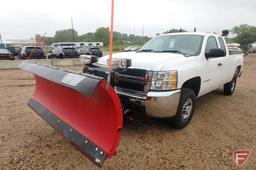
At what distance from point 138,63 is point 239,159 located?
6.81ft

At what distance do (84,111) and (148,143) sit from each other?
3.88 ft

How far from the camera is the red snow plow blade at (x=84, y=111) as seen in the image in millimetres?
2466

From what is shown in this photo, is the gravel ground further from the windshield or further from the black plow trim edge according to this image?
the windshield

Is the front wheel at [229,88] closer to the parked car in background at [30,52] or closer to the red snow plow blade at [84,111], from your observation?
the red snow plow blade at [84,111]

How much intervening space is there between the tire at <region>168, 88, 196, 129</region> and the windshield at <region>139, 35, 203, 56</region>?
2.74 ft

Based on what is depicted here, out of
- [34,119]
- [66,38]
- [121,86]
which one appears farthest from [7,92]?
[66,38]

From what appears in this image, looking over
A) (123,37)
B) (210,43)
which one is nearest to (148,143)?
(210,43)

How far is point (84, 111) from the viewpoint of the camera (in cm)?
318

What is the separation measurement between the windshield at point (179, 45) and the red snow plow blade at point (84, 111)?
7.41 ft

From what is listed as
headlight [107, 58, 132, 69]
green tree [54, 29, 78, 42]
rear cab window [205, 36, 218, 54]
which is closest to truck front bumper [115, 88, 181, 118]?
headlight [107, 58, 132, 69]

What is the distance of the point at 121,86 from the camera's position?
3883 millimetres

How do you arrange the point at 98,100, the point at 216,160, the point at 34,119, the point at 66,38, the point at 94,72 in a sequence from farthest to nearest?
1. the point at 66,38
2. the point at 34,119
3. the point at 94,72
4. the point at 216,160
5. the point at 98,100

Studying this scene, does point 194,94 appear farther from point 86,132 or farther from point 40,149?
point 40,149

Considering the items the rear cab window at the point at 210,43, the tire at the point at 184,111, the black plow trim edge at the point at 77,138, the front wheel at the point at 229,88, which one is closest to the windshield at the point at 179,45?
the rear cab window at the point at 210,43
